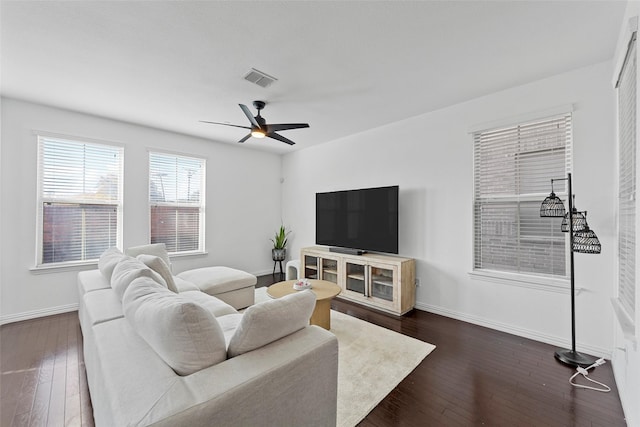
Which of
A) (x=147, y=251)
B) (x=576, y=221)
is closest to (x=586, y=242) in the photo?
(x=576, y=221)

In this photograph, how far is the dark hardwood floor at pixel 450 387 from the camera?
172 centimetres

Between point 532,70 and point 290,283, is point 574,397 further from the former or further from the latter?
point 532,70

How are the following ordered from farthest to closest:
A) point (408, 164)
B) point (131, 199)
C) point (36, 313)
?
1. point (131, 199)
2. point (408, 164)
3. point (36, 313)

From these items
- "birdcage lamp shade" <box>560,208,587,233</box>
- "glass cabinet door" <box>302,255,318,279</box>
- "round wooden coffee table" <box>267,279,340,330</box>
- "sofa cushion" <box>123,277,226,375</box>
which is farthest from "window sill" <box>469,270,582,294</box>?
"sofa cushion" <box>123,277,226,375</box>

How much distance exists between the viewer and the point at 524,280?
280 cm

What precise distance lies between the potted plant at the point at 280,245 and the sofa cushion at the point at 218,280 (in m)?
1.95

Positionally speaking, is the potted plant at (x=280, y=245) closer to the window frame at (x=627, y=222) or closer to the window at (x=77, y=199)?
the window at (x=77, y=199)

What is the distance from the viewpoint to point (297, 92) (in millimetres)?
2990

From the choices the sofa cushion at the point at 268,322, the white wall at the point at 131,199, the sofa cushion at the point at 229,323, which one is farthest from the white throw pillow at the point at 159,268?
the white wall at the point at 131,199

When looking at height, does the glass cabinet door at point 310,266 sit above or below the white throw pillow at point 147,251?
below

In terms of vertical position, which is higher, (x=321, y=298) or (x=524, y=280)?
(x=524, y=280)

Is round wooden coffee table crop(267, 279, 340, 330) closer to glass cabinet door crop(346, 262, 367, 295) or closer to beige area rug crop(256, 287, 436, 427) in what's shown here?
beige area rug crop(256, 287, 436, 427)

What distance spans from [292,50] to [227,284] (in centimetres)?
263

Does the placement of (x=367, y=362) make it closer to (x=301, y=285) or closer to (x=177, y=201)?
(x=301, y=285)
